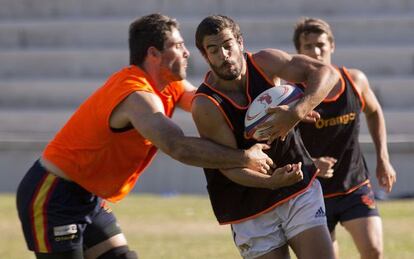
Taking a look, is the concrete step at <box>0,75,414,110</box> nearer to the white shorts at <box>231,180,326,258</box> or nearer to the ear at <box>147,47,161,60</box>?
the ear at <box>147,47,161,60</box>

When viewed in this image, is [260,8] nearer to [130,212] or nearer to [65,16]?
[65,16]

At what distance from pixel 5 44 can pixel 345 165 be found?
15744 millimetres

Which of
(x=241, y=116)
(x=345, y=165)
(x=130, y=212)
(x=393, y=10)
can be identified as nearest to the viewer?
(x=241, y=116)

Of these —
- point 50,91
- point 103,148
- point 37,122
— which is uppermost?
point 103,148

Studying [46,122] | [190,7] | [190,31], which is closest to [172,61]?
[46,122]

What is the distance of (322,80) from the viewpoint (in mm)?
5719

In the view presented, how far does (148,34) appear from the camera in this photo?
5.92 m

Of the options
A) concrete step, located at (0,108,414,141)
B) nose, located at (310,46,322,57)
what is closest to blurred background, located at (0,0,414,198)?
concrete step, located at (0,108,414,141)

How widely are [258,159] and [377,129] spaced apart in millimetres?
2240

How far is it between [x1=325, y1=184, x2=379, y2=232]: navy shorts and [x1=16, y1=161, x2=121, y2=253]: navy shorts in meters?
1.90

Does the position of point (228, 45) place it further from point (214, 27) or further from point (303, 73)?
point (303, 73)

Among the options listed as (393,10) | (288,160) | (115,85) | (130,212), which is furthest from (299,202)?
(393,10)

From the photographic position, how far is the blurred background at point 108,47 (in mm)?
19031

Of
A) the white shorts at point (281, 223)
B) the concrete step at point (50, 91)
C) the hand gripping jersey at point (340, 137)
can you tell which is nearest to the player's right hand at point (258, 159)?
the white shorts at point (281, 223)
